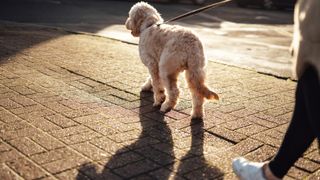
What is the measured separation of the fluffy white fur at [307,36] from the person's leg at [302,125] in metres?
0.08

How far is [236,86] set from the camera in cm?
661

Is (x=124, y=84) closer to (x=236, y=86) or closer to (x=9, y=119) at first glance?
(x=236, y=86)

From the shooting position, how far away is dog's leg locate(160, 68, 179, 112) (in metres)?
4.93

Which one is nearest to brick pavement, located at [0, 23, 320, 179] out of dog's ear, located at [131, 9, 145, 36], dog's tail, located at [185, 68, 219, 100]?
dog's tail, located at [185, 68, 219, 100]

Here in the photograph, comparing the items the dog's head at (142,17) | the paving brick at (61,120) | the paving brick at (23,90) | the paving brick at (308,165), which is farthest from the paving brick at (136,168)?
the paving brick at (23,90)

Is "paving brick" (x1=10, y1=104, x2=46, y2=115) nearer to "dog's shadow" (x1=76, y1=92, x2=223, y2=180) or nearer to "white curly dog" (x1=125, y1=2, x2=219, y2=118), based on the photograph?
"dog's shadow" (x1=76, y1=92, x2=223, y2=180)

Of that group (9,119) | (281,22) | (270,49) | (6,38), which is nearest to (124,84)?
(9,119)

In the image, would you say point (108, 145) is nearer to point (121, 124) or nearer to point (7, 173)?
point (121, 124)

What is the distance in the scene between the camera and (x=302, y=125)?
2947 millimetres

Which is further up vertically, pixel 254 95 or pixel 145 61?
pixel 145 61

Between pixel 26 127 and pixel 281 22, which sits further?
pixel 281 22

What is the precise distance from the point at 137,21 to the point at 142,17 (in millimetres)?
94

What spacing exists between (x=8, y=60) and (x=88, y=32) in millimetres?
4325

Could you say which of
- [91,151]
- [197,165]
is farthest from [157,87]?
[197,165]
